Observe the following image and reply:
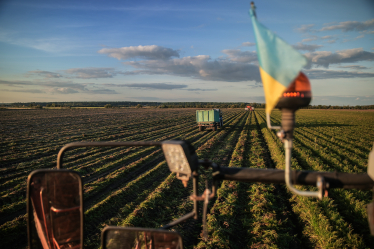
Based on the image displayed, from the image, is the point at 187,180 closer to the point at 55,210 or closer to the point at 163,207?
the point at 55,210

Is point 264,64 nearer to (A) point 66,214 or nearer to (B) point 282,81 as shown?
(B) point 282,81

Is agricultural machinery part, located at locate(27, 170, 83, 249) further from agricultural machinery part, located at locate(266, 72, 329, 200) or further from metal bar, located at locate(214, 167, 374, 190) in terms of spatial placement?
agricultural machinery part, located at locate(266, 72, 329, 200)

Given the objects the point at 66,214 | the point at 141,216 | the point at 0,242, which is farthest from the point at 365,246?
the point at 0,242

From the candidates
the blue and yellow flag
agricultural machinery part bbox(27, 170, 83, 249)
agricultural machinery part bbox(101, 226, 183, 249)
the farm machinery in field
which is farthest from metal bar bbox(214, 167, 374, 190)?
agricultural machinery part bbox(27, 170, 83, 249)

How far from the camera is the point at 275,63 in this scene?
3.84 ft

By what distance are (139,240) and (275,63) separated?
1538 mm

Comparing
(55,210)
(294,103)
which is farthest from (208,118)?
(294,103)

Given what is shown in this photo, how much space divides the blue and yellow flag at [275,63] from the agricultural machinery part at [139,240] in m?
1.17

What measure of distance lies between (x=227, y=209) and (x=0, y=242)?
4923mm

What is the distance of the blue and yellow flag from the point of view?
1.13m

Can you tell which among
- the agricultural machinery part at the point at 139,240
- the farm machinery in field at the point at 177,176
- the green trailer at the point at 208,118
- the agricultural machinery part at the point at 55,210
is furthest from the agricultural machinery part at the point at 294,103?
the green trailer at the point at 208,118

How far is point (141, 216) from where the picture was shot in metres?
5.13

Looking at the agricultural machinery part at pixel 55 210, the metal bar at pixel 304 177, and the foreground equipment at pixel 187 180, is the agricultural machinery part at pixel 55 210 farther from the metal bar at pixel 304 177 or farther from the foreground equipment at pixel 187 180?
the metal bar at pixel 304 177

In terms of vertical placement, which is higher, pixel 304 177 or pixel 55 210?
pixel 304 177
